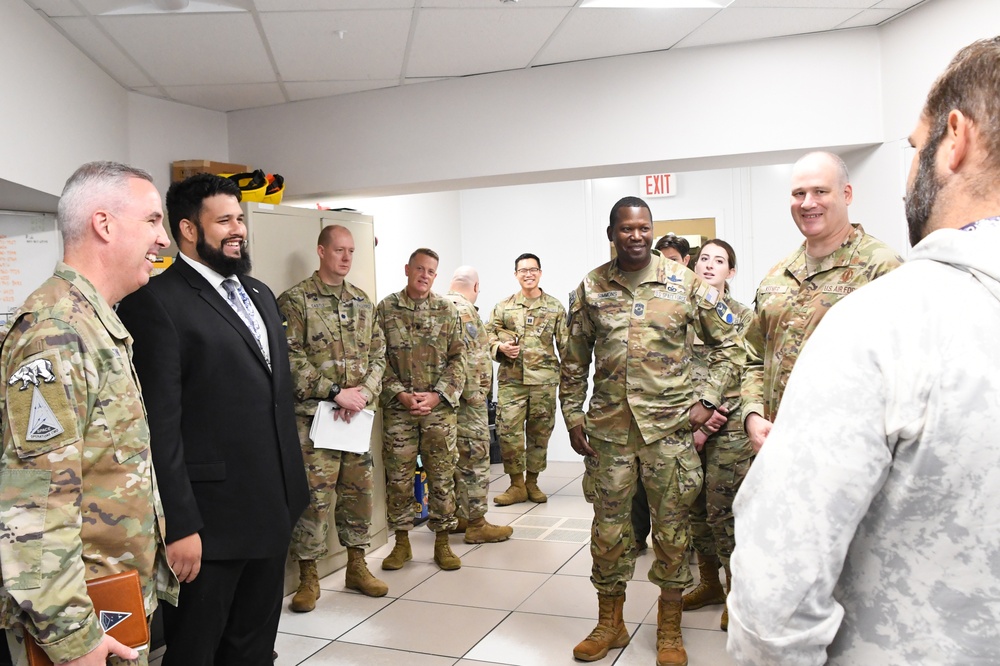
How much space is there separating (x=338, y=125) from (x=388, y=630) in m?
2.97

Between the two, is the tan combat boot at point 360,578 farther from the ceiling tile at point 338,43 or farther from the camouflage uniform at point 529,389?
the ceiling tile at point 338,43

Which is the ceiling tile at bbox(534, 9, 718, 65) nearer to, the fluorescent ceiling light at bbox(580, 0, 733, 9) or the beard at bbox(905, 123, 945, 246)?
the fluorescent ceiling light at bbox(580, 0, 733, 9)

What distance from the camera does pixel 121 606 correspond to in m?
1.54

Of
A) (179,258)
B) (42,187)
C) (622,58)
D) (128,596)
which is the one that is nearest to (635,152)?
(622,58)

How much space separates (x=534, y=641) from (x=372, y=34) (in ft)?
9.49

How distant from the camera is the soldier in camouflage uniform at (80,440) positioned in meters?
1.41

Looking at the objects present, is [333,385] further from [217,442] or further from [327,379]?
[217,442]

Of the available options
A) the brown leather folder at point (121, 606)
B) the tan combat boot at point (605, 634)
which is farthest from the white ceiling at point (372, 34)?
the tan combat boot at point (605, 634)

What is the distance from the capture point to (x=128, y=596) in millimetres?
1542

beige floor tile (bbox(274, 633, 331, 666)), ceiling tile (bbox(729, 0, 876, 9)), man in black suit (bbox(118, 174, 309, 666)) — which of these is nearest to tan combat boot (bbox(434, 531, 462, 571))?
beige floor tile (bbox(274, 633, 331, 666))

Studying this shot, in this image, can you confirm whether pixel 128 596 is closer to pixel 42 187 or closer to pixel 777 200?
pixel 42 187

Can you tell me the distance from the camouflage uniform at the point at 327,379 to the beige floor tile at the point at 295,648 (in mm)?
462

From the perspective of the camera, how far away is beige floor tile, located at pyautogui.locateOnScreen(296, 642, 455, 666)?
122 inches

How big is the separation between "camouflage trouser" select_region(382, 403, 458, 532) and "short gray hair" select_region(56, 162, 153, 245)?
8.88ft
